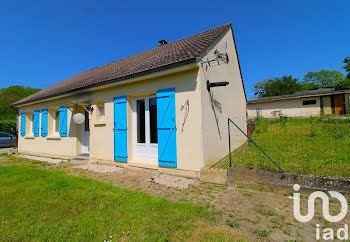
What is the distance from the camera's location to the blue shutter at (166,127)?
201 inches

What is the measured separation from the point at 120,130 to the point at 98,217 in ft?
12.8

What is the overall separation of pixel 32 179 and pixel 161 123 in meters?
4.29

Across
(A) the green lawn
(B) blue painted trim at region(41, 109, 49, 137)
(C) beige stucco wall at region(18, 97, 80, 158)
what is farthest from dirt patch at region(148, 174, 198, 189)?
(B) blue painted trim at region(41, 109, 49, 137)

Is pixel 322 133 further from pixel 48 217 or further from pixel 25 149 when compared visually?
pixel 25 149

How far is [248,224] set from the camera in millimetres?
2529

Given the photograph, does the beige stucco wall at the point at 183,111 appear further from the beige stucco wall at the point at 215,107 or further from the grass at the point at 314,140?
the grass at the point at 314,140

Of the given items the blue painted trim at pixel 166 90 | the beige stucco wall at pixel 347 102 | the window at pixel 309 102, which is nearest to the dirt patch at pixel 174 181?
the blue painted trim at pixel 166 90

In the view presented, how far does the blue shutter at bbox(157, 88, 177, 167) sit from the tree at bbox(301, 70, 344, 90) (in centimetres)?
5622

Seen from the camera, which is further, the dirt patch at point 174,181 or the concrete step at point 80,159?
the concrete step at point 80,159

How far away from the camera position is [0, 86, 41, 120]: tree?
27.2 m

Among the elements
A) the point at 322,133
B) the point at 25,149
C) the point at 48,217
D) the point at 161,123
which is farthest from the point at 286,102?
the point at 25,149

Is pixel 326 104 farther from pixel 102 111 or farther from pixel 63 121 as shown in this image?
pixel 63 121

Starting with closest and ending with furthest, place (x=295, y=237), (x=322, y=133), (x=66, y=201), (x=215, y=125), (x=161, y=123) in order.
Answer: (x=295, y=237) < (x=66, y=201) < (x=322, y=133) < (x=161, y=123) < (x=215, y=125)
